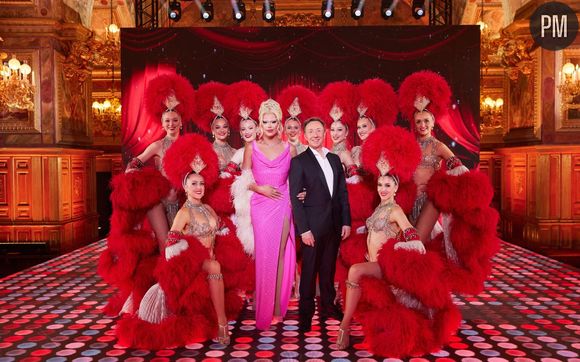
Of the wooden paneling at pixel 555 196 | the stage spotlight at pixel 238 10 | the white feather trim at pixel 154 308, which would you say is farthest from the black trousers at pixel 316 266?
the stage spotlight at pixel 238 10

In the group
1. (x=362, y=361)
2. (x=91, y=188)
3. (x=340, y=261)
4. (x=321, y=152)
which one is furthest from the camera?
(x=91, y=188)

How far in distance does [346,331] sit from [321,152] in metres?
1.37

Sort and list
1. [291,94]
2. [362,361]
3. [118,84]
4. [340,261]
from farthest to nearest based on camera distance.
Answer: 1. [118,84]
2. [291,94]
3. [340,261]
4. [362,361]

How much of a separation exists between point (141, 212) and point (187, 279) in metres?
0.85

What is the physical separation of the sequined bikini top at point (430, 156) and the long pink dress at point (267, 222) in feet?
3.58

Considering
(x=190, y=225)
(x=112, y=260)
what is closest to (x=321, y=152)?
(x=190, y=225)

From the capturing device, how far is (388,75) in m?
10.9

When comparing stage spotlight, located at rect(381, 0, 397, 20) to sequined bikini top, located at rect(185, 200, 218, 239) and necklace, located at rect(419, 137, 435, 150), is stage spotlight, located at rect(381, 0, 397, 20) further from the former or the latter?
sequined bikini top, located at rect(185, 200, 218, 239)

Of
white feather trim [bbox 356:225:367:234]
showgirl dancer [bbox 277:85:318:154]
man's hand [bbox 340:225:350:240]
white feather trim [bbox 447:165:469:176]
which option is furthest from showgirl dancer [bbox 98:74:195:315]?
white feather trim [bbox 447:165:469:176]

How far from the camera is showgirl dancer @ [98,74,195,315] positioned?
4.48 m

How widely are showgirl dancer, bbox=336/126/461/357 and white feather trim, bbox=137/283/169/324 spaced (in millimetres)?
1310

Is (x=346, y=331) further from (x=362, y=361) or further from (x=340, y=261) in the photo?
(x=340, y=261)

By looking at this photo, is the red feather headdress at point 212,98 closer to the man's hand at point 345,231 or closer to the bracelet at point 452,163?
the man's hand at point 345,231

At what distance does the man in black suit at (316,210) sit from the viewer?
429cm
